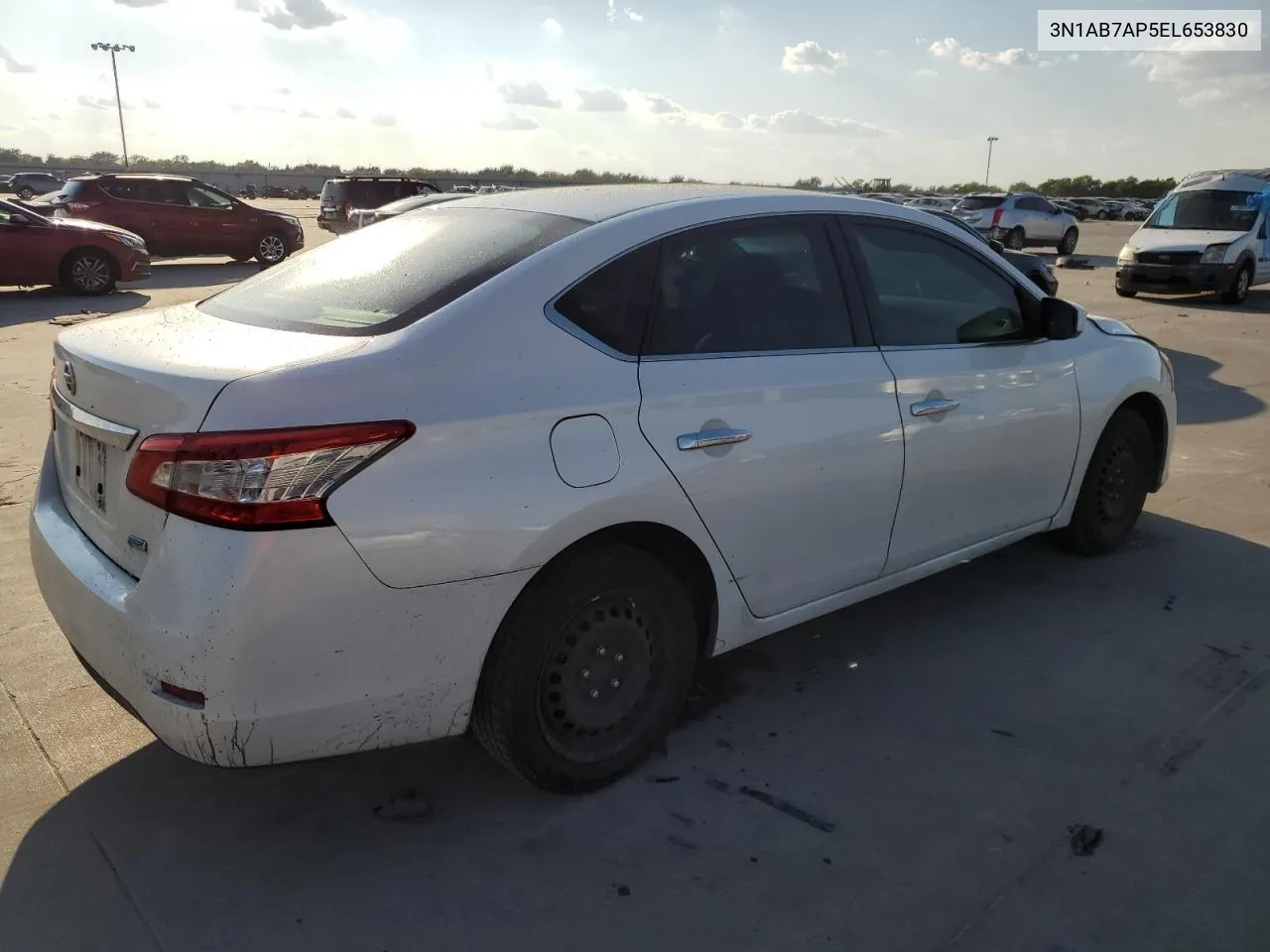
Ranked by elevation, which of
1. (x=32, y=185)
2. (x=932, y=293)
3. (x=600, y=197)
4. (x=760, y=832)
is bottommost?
(x=760, y=832)

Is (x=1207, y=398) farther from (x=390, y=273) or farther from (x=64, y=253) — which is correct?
(x=64, y=253)

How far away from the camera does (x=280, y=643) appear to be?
90.7 inches

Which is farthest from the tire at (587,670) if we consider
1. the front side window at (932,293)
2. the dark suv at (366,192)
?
the dark suv at (366,192)

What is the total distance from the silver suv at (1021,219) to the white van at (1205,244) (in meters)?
9.08

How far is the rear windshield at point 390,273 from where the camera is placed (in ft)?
8.98

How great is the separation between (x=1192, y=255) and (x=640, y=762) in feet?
49.2

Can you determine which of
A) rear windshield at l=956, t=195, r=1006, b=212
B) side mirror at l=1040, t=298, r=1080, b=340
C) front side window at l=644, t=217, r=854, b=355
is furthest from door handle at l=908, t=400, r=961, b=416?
rear windshield at l=956, t=195, r=1006, b=212

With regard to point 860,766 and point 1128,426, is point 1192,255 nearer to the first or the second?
point 1128,426

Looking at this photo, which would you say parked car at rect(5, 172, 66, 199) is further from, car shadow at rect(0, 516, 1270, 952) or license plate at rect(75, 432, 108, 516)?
car shadow at rect(0, 516, 1270, 952)

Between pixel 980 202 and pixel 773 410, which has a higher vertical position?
pixel 980 202

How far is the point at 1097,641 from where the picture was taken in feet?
13.1

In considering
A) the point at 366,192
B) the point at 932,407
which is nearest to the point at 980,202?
the point at 366,192

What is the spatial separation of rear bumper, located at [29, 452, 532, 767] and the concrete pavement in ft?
1.39

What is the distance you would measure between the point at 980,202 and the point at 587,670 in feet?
86.1
